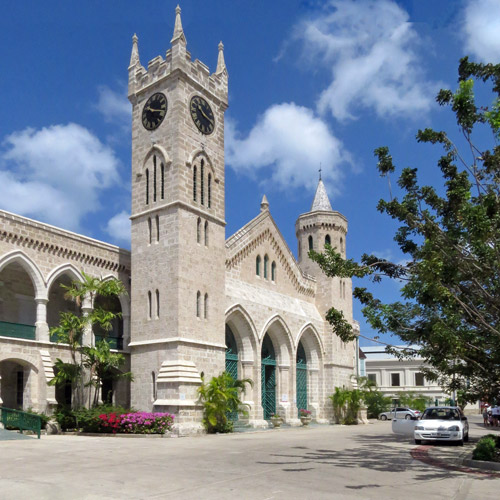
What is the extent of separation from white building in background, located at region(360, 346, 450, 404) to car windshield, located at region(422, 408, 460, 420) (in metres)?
46.2

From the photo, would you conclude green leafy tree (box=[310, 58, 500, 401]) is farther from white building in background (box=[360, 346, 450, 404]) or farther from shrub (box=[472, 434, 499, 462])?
white building in background (box=[360, 346, 450, 404])

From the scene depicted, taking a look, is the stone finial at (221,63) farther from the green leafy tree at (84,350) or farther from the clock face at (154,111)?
the green leafy tree at (84,350)

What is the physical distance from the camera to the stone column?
81.3ft

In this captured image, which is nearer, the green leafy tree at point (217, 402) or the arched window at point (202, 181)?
the green leafy tree at point (217, 402)

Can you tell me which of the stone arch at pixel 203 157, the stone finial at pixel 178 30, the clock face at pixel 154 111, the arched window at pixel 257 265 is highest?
the stone finial at pixel 178 30

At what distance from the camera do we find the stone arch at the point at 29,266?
24.1 m

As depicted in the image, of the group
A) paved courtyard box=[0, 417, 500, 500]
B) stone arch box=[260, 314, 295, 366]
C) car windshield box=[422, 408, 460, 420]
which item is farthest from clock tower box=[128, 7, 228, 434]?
car windshield box=[422, 408, 460, 420]

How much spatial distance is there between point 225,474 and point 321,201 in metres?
29.8

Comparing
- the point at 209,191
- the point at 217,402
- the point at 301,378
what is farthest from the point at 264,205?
the point at 217,402

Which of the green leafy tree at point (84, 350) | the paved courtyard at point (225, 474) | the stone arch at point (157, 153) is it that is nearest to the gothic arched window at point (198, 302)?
the green leafy tree at point (84, 350)

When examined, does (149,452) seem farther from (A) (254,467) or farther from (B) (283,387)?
(B) (283,387)

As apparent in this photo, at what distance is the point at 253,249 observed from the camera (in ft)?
110

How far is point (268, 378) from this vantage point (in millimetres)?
33875

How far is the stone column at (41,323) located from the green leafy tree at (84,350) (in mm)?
366
